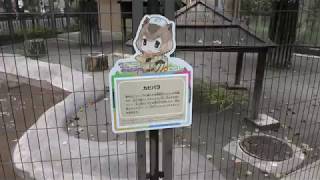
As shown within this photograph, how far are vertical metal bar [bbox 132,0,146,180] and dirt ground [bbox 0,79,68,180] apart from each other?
5.19 feet

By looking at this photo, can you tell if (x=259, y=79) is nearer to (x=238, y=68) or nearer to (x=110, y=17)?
(x=238, y=68)

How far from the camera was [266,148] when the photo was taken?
385cm

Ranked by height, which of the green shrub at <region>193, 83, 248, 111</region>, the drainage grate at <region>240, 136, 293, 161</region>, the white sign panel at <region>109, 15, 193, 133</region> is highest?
the white sign panel at <region>109, 15, 193, 133</region>

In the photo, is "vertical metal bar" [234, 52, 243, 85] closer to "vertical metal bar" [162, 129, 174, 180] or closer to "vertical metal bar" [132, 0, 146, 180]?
"vertical metal bar" [162, 129, 174, 180]

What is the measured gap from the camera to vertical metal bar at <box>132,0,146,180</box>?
188cm

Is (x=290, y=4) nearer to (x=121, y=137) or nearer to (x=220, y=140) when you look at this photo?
(x=220, y=140)

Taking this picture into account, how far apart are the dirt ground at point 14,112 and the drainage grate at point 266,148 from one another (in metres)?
2.45

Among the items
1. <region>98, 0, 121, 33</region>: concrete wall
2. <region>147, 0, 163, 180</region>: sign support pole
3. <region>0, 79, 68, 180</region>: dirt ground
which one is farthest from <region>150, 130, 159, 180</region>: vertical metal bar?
<region>0, 79, 68, 180</region>: dirt ground

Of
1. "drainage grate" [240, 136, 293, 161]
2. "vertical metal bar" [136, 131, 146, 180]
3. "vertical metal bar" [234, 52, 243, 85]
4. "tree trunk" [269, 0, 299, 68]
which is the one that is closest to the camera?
"vertical metal bar" [136, 131, 146, 180]

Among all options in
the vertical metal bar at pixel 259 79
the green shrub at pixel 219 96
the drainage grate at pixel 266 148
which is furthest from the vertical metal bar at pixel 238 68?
the drainage grate at pixel 266 148

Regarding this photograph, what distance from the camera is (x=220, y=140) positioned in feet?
13.4

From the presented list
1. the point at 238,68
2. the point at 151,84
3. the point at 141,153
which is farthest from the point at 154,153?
the point at 238,68

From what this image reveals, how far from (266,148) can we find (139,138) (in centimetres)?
217

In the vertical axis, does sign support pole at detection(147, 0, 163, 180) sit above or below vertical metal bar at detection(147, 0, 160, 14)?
below
